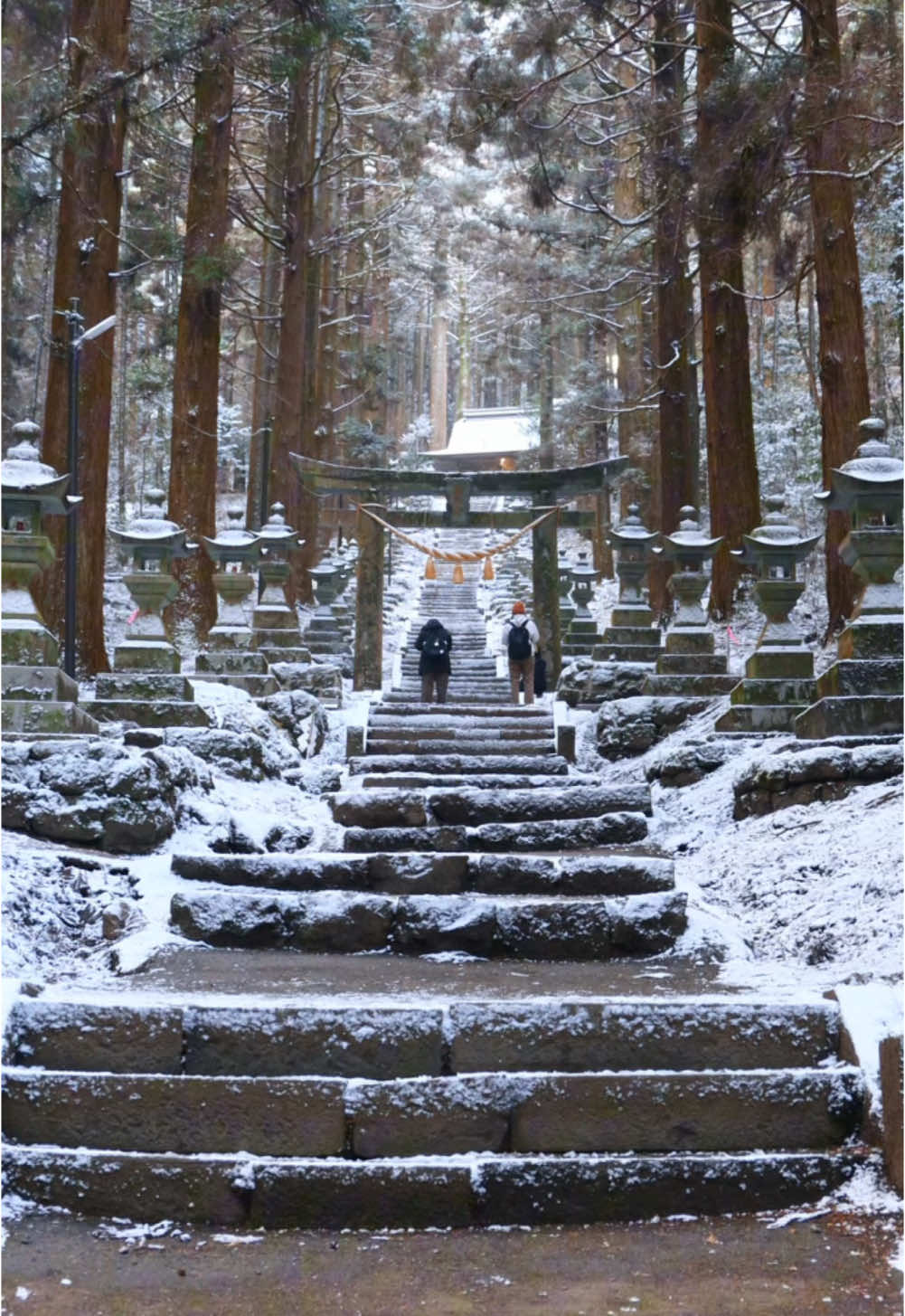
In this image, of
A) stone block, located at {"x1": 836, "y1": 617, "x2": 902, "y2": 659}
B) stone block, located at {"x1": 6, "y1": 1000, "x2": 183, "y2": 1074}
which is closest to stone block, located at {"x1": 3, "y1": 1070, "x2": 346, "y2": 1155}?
stone block, located at {"x1": 6, "y1": 1000, "x2": 183, "y2": 1074}

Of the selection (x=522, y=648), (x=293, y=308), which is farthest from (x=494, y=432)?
(x=522, y=648)

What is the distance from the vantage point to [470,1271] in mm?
3664

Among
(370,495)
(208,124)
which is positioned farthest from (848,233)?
(208,124)

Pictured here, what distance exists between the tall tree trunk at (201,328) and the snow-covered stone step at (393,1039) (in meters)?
12.8

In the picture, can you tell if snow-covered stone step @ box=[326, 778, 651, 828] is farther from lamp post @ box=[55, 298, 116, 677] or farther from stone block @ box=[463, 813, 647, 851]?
lamp post @ box=[55, 298, 116, 677]

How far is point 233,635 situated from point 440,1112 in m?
10.8

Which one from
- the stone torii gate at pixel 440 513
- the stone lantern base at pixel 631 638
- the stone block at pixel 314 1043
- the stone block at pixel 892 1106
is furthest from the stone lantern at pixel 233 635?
the stone block at pixel 892 1106

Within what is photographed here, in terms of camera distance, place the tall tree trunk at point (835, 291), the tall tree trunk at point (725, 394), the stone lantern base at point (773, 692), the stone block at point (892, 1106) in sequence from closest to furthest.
Result: the stone block at point (892, 1106) → the stone lantern base at point (773, 692) → the tall tree trunk at point (835, 291) → the tall tree trunk at point (725, 394)

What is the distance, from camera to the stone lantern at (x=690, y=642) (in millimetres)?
12516

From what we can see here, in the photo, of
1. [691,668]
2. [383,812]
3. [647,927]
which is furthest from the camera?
[691,668]

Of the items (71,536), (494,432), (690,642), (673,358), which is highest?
(494,432)

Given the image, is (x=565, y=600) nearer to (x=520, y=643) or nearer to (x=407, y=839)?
(x=520, y=643)

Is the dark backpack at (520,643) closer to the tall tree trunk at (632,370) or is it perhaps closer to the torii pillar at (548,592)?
the torii pillar at (548,592)

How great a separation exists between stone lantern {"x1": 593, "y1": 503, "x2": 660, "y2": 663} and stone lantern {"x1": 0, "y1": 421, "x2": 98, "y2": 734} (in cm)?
728
